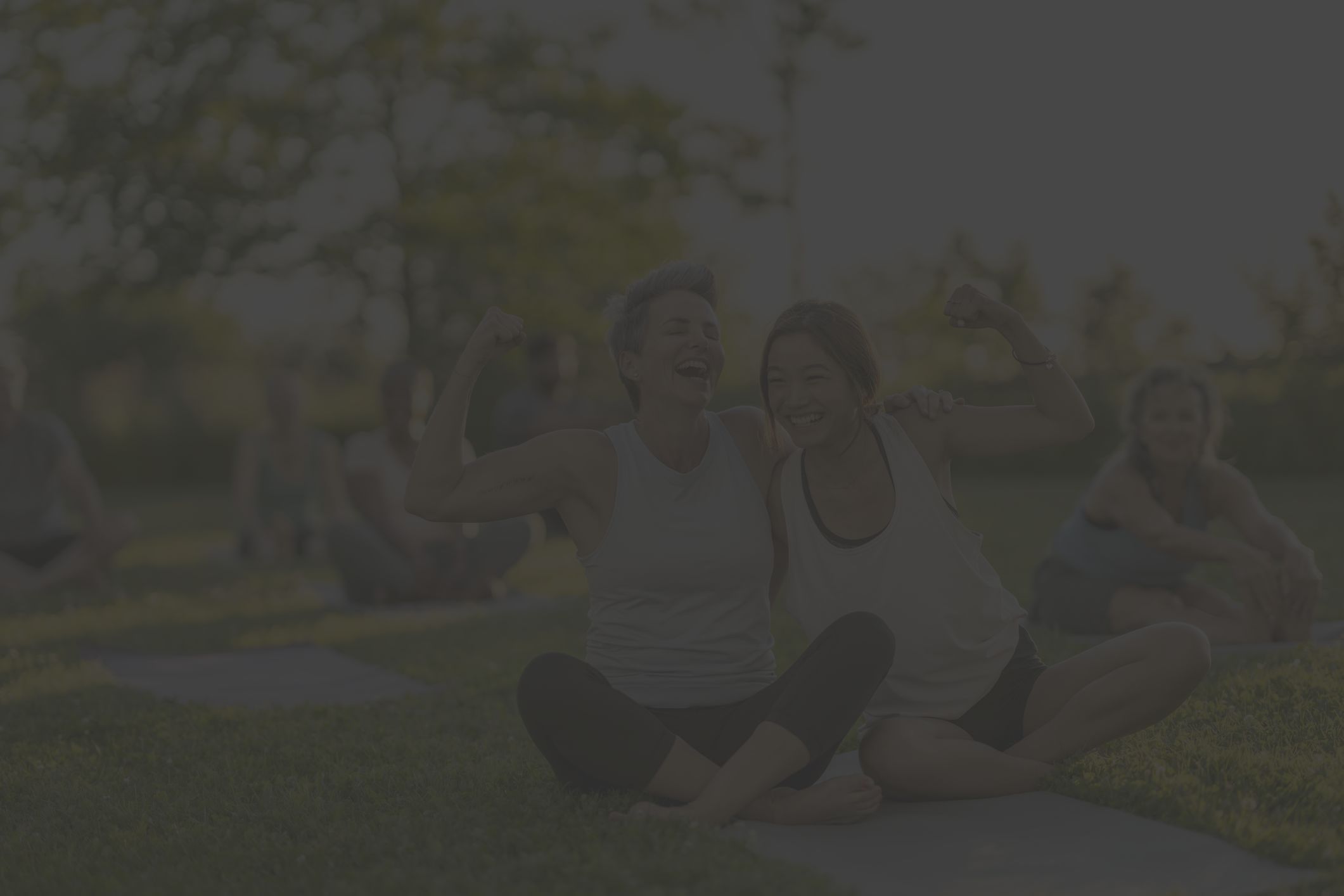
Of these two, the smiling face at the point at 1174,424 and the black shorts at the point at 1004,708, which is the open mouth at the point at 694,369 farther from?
the smiling face at the point at 1174,424

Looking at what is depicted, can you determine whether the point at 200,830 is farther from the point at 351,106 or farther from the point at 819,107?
the point at 819,107

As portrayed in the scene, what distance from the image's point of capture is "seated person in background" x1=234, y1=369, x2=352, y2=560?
1076 centimetres

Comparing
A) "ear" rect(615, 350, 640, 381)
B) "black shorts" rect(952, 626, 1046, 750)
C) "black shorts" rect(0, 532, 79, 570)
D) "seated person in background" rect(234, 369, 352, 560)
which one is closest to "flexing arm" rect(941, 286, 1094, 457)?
"black shorts" rect(952, 626, 1046, 750)

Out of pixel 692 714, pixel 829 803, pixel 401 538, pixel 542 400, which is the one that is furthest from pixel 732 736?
pixel 542 400

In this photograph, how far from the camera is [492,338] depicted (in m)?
3.46

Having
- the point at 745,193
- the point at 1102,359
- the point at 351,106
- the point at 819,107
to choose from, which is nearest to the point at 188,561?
the point at 351,106

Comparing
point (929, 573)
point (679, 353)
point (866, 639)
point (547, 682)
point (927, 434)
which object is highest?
point (679, 353)

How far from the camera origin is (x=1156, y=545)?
19.2 feet

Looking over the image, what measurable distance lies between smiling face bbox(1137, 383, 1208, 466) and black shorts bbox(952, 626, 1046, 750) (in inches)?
104

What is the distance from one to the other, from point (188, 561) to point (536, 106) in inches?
541

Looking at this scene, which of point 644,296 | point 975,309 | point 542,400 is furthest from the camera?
point 542,400

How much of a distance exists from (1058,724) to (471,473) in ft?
5.59

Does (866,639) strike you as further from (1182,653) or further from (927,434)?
(1182,653)

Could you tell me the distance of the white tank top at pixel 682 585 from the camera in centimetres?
353
